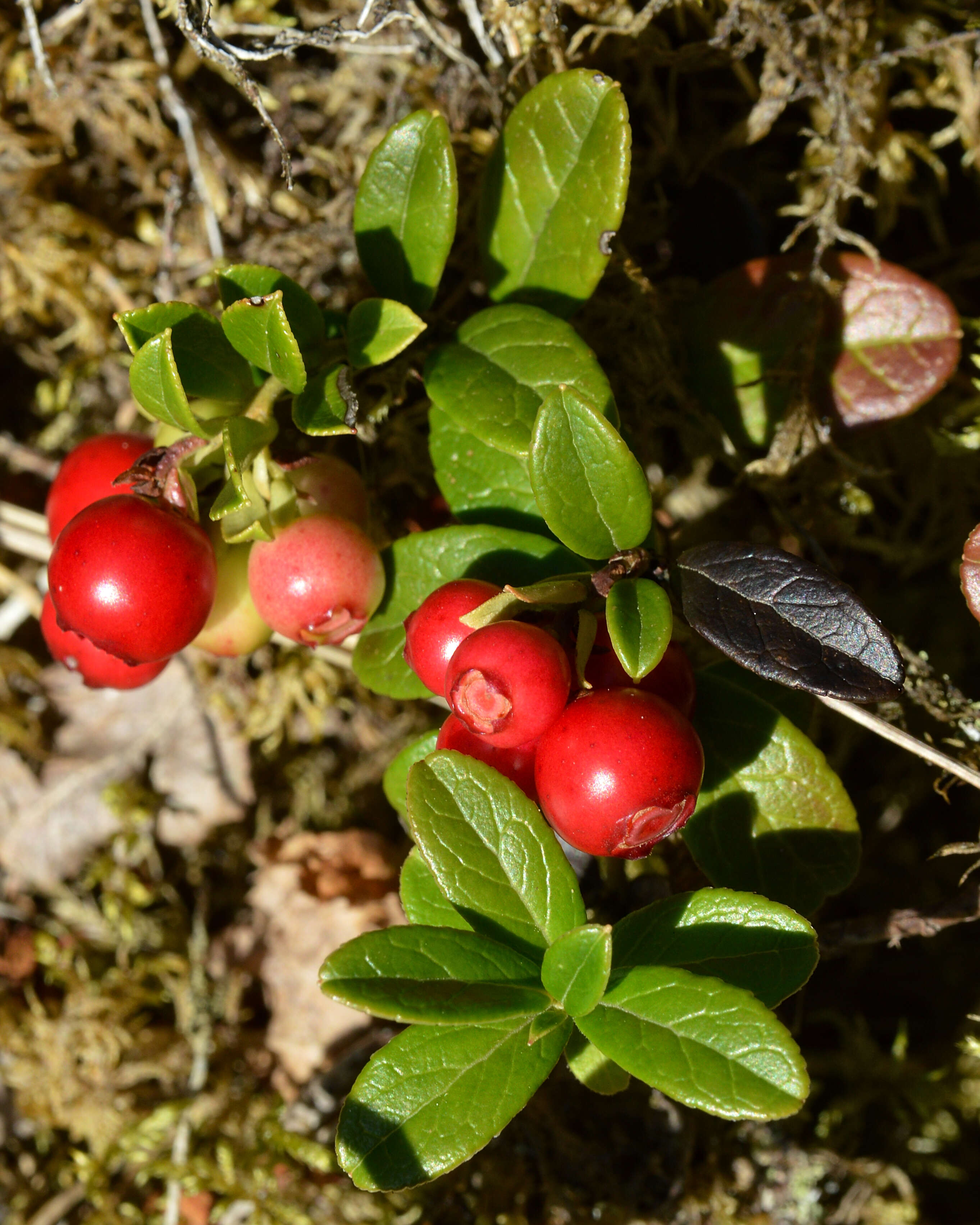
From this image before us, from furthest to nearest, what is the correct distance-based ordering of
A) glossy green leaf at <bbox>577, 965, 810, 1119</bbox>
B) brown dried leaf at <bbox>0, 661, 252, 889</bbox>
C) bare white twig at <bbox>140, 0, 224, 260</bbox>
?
brown dried leaf at <bbox>0, 661, 252, 889</bbox> → bare white twig at <bbox>140, 0, 224, 260</bbox> → glossy green leaf at <bbox>577, 965, 810, 1119</bbox>

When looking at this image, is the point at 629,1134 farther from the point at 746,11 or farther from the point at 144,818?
the point at 746,11

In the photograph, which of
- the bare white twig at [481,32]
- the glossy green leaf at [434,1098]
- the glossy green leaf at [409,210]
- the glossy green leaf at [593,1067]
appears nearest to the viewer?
the glossy green leaf at [434,1098]

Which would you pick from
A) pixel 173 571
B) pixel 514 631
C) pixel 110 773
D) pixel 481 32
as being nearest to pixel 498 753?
pixel 514 631

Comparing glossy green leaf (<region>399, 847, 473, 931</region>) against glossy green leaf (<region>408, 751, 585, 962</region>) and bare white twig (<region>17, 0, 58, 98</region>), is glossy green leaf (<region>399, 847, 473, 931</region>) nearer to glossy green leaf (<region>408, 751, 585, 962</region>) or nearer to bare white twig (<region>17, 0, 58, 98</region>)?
glossy green leaf (<region>408, 751, 585, 962</region>)

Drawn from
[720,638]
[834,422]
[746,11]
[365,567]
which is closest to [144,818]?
[365,567]

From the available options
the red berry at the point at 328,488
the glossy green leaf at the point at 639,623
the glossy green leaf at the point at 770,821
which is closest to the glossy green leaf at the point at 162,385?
the red berry at the point at 328,488

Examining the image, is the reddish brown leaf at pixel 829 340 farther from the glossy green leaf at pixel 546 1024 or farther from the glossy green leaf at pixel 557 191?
the glossy green leaf at pixel 546 1024

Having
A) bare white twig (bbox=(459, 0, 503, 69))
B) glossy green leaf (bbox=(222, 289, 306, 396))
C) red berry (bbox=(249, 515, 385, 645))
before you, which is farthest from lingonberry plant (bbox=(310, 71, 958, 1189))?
bare white twig (bbox=(459, 0, 503, 69))
